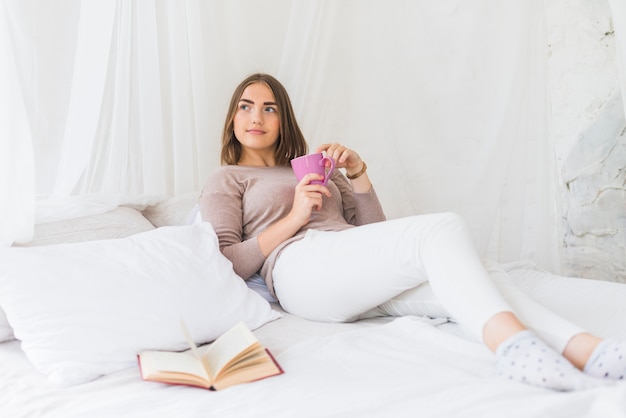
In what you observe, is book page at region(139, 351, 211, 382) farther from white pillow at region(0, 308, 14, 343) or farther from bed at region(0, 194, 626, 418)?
white pillow at region(0, 308, 14, 343)

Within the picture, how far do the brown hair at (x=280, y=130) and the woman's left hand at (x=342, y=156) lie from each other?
0.19m

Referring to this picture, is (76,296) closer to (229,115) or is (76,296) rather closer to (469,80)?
(229,115)

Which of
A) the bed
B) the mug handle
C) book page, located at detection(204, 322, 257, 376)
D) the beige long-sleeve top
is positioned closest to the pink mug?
the mug handle

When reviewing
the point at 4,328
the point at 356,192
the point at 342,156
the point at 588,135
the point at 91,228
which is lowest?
the point at 4,328

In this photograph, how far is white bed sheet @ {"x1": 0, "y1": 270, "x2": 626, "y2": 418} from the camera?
2.86ft

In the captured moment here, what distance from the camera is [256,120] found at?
1913mm

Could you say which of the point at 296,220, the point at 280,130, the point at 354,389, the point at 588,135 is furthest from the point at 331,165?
the point at 588,135

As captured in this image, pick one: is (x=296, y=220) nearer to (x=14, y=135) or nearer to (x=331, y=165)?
(x=331, y=165)

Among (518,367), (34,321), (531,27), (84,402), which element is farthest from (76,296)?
(531,27)

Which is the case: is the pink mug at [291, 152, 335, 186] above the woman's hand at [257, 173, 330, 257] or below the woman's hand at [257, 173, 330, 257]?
above

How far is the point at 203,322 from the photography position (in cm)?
129

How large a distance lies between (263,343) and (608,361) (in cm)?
64

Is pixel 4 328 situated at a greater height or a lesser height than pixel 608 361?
lesser

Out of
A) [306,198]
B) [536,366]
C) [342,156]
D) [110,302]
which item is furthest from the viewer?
[342,156]
